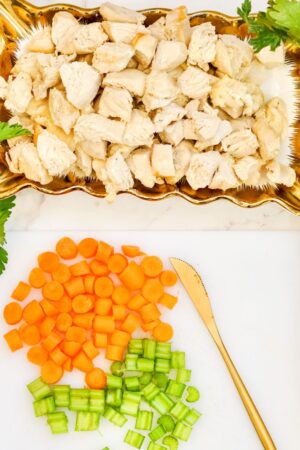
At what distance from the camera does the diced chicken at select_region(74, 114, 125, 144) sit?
1.64 m

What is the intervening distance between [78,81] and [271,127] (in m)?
0.49

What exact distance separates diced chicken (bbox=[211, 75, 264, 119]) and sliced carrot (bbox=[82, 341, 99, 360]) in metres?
0.71

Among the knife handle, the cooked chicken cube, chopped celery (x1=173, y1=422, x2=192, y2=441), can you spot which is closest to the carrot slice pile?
the knife handle

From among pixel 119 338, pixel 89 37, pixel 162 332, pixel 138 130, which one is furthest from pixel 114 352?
pixel 89 37

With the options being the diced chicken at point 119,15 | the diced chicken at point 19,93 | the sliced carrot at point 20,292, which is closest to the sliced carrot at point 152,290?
the sliced carrot at point 20,292

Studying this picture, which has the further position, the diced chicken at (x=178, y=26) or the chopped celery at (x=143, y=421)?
the chopped celery at (x=143, y=421)

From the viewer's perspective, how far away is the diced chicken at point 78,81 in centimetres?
162

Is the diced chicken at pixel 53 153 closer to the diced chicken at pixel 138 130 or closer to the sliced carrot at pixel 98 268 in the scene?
the diced chicken at pixel 138 130

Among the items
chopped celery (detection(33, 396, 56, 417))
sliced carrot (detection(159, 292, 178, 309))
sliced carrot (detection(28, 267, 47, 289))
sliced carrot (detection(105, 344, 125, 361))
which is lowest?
chopped celery (detection(33, 396, 56, 417))

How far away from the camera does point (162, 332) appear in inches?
72.8

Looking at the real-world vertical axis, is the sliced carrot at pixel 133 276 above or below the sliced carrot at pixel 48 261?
below

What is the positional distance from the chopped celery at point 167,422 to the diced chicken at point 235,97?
32.2 inches

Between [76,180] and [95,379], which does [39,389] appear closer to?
[95,379]

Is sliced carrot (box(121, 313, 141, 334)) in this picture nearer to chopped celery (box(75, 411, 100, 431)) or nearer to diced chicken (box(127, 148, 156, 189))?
chopped celery (box(75, 411, 100, 431))
